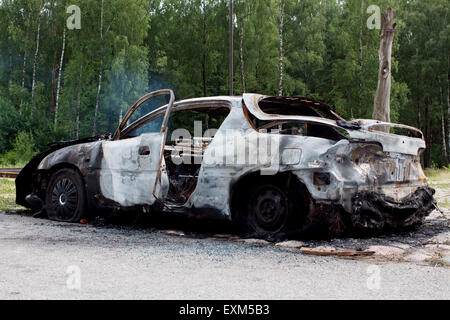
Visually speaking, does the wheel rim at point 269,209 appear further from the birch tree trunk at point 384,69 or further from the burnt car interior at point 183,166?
the birch tree trunk at point 384,69

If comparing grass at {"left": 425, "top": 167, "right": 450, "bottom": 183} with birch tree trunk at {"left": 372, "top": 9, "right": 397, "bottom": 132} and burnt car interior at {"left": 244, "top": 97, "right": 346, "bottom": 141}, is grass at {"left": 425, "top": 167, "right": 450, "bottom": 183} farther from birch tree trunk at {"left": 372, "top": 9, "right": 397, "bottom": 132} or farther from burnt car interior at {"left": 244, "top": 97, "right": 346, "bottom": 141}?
burnt car interior at {"left": 244, "top": 97, "right": 346, "bottom": 141}

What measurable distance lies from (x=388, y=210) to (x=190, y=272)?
2389 millimetres

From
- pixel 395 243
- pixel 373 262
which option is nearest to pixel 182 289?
pixel 373 262

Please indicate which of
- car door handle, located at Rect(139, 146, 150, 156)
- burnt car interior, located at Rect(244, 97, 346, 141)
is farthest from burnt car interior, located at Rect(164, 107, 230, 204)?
burnt car interior, located at Rect(244, 97, 346, 141)

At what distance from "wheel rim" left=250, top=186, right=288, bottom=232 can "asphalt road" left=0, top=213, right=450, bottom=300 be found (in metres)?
0.37

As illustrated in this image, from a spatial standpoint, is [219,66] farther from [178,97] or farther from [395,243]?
[395,243]

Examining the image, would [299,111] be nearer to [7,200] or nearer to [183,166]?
[183,166]

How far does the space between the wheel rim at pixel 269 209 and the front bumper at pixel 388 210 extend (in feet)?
2.36

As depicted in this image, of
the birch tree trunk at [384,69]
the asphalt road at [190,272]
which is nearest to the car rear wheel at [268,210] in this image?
the asphalt road at [190,272]

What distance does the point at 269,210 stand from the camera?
5.47m

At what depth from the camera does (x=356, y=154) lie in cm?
518

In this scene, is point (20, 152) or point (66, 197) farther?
point (20, 152)

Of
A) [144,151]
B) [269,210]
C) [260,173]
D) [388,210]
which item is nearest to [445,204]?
[388,210]
